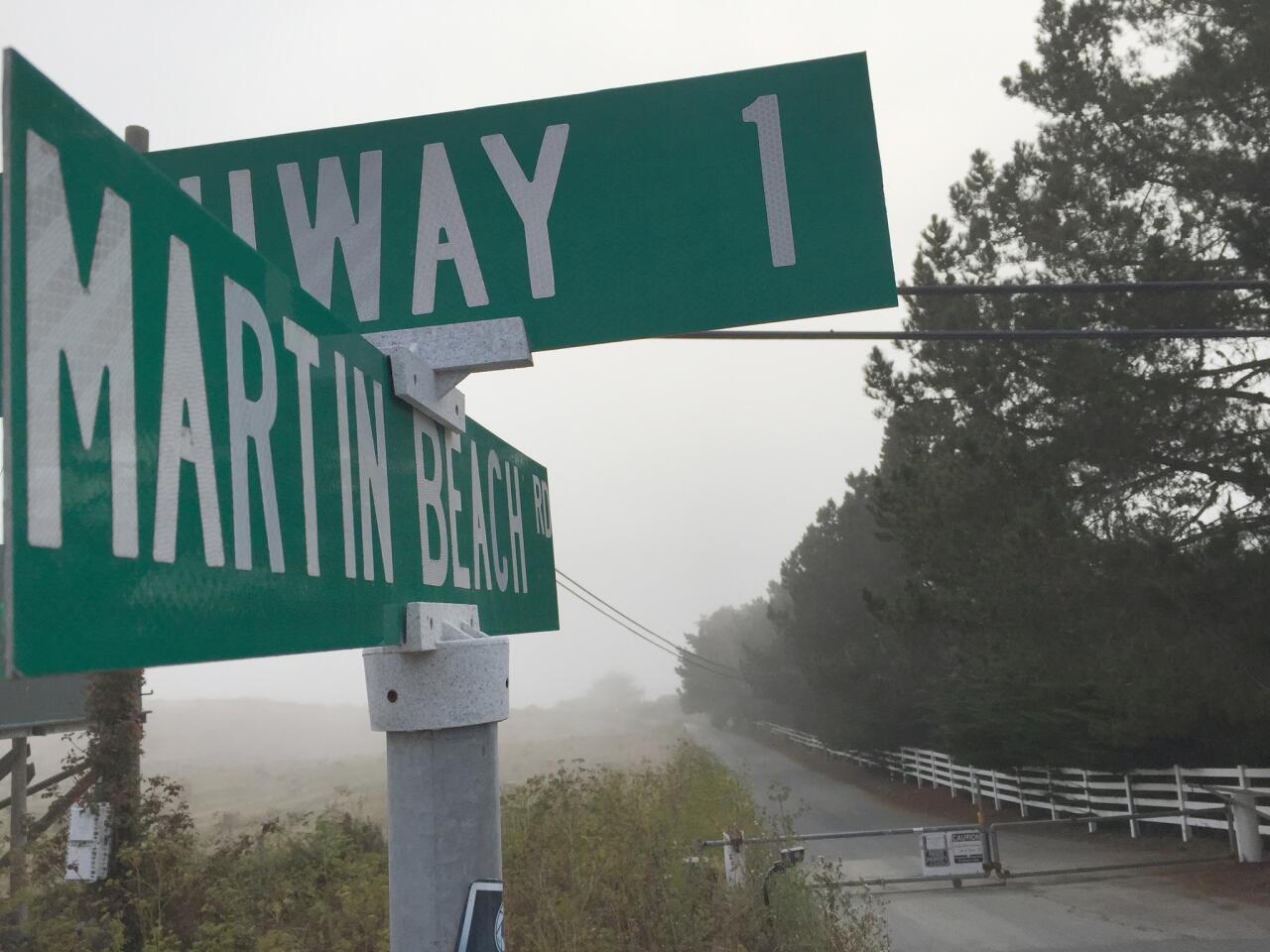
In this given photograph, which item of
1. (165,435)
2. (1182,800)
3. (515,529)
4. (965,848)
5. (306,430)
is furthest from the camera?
(1182,800)

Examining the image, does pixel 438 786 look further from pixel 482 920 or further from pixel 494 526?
pixel 494 526

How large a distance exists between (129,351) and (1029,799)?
25.3 metres

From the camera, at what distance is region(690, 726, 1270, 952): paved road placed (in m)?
10.4

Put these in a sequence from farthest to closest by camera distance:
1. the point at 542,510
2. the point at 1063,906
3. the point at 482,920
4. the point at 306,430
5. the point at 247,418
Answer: the point at 1063,906, the point at 542,510, the point at 482,920, the point at 306,430, the point at 247,418

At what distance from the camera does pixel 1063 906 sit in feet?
40.5

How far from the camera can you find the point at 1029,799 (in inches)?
926

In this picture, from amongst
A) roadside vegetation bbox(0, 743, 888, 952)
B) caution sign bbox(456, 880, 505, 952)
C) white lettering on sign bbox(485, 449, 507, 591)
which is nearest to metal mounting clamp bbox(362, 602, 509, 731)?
caution sign bbox(456, 880, 505, 952)

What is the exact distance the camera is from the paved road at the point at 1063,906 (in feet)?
34.1

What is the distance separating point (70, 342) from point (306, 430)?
0.46 metres

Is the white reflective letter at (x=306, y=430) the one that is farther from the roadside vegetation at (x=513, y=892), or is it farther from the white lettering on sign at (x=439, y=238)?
the roadside vegetation at (x=513, y=892)

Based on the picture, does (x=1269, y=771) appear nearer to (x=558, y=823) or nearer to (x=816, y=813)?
(x=558, y=823)

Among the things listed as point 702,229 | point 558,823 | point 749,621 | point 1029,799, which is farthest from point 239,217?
point 749,621

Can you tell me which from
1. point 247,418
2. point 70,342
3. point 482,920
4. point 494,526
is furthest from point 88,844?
Answer: point 70,342

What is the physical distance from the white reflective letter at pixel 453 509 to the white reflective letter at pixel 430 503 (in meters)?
0.03
